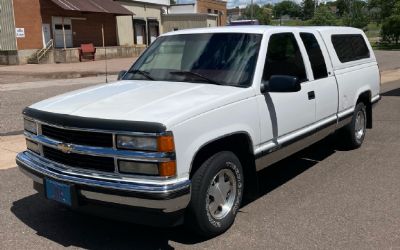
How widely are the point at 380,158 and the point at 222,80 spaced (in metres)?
3.37

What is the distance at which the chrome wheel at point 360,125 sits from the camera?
7.52 metres

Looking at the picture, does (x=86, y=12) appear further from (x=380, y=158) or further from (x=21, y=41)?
(x=380, y=158)

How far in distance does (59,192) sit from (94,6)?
36.7 meters

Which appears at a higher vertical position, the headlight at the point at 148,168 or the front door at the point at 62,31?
the front door at the point at 62,31

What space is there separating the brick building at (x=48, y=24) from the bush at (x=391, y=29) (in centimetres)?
3268

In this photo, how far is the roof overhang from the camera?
35.1 metres

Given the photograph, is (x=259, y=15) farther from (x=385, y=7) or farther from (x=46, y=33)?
(x=46, y=33)

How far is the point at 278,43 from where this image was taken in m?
5.44

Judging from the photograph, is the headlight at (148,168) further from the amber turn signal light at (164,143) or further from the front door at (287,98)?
the front door at (287,98)

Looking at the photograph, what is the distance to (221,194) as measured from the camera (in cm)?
444

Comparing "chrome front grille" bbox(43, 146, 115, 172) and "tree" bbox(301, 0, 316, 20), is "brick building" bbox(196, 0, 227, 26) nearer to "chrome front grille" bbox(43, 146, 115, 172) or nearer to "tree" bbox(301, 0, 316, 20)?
"tree" bbox(301, 0, 316, 20)

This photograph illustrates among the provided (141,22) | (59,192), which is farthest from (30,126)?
(141,22)

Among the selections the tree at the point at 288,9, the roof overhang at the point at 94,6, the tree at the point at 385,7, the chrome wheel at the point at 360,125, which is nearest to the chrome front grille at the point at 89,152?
the chrome wheel at the point at 360,125

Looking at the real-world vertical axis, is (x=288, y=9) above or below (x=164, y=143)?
above
